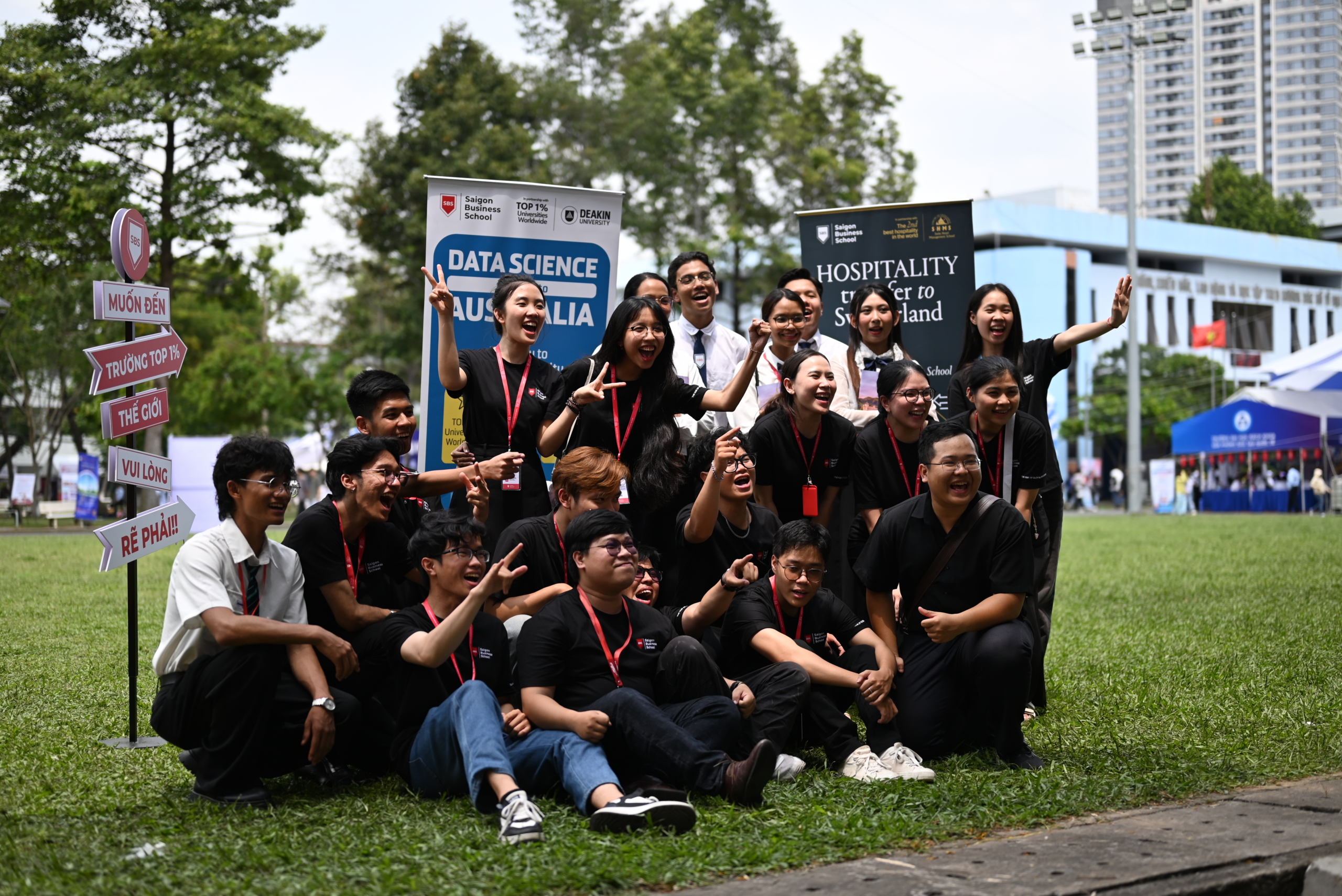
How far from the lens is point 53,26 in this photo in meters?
22.8

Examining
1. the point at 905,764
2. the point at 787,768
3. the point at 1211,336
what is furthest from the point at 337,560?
the point at 1211,336

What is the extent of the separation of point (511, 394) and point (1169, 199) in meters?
145

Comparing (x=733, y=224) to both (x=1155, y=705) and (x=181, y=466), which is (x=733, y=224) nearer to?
(x=181, y=466)

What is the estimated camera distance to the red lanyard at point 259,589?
4684 millimetres

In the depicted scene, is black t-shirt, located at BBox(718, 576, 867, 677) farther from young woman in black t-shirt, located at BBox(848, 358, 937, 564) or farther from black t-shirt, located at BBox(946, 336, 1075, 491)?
black t-shirt, located at BBox(946, 336, 1075, 491)

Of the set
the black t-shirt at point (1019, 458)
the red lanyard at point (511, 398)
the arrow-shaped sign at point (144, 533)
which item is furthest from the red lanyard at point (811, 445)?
the arrow-shaped sign at point (144, 533)

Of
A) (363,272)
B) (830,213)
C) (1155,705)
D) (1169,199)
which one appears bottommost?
(1155,705)

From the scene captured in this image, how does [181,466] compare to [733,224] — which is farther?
[733,224]

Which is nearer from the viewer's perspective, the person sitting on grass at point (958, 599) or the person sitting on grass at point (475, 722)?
the person sitting on grass at point (475, 722)

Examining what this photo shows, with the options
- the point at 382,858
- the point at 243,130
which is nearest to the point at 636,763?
the point at 382,858

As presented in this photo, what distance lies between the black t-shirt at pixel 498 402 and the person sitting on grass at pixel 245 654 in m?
1.48

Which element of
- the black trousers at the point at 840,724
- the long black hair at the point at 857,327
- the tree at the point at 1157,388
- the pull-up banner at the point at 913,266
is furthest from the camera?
the tree at the point at 1157,388

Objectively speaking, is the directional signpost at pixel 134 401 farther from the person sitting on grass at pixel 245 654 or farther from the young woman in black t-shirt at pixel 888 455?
the young woman in black t-shirt at pixel 888 455

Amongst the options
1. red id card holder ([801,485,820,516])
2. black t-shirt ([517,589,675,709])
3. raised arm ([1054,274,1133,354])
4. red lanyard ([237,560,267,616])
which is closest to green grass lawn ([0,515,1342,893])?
black t-shirt ([517,589,675,709])
